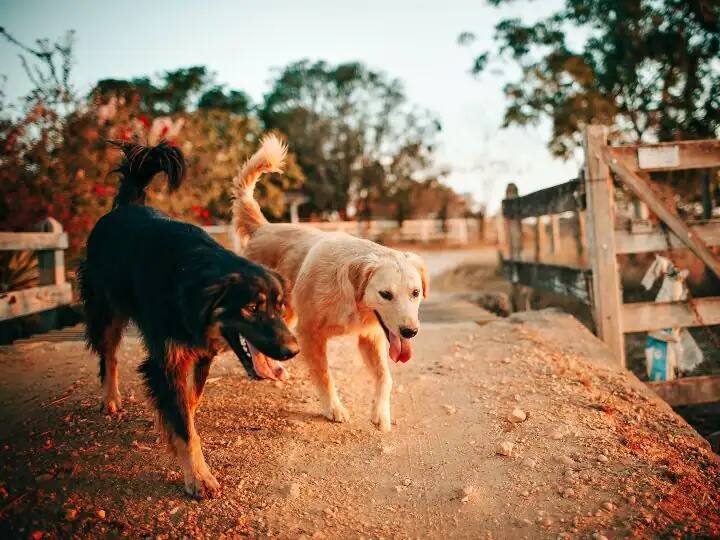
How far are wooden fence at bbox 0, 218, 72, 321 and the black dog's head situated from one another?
4342mm

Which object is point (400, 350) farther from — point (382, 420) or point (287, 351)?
point (287, 351)

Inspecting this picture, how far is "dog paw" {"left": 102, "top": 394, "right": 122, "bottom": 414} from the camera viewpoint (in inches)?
150

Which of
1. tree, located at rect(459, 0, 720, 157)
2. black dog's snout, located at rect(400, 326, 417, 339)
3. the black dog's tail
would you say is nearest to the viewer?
black dog's snout, located at rect(400, 326, 417, 339)

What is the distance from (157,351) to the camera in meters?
2.94

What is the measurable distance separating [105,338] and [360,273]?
79.2 inches

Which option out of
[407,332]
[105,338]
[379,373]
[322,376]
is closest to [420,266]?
[407,332]

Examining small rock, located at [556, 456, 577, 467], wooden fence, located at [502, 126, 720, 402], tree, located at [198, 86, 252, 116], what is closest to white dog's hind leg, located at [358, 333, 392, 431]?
small rock, located at [556, 456, 577, 467]

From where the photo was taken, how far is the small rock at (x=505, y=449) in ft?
10.7

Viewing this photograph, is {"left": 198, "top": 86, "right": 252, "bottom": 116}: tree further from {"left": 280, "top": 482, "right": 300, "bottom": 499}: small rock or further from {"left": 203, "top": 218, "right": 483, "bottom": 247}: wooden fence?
{"left": 280, "top": 482, "right": 300, "bottom": 499}: small rock

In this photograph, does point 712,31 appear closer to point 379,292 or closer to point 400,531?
point 379,292

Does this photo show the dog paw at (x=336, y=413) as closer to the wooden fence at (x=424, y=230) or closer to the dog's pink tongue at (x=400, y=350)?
the dog's pink tongue at (x=400, y=350)

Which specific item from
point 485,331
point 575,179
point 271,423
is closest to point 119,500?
point 271,423

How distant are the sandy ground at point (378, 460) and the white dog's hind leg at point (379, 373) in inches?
4.5

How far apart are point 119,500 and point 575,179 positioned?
5.35 m
